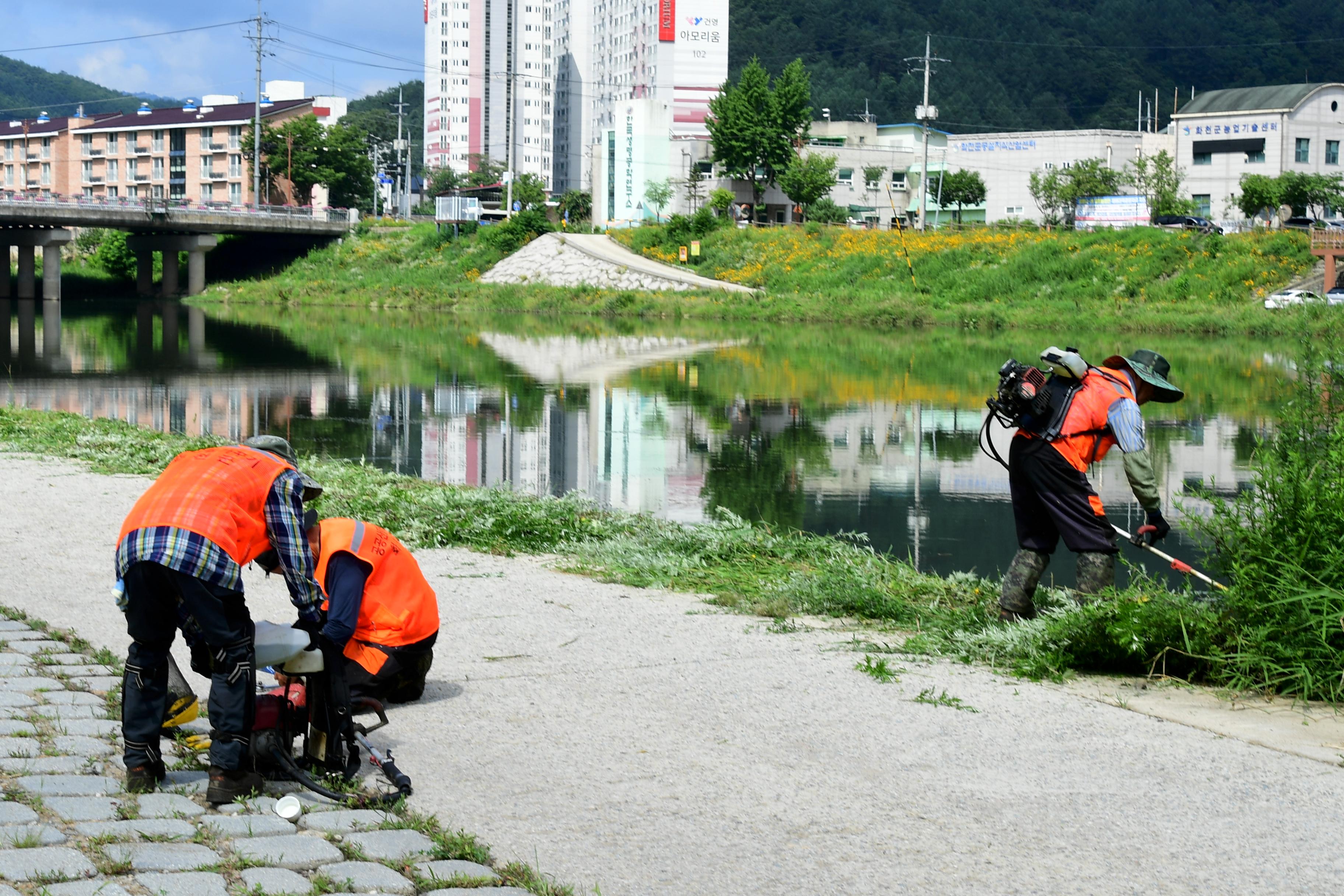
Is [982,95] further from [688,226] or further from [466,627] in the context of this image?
[466,627]

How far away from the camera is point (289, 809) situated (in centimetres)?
501

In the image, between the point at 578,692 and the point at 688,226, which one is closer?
the point at 578,692

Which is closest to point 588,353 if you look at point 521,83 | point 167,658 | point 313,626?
point 313,626

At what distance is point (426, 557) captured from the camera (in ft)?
34.5

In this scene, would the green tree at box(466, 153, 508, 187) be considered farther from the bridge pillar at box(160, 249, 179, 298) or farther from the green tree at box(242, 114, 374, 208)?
the bridge pillar at box(160, 249, 179, 298)

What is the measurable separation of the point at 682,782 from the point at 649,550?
17.0ft

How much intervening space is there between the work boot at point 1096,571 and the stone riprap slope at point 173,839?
14.8 feet

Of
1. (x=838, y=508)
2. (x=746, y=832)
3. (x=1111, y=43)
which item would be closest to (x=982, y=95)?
(x=1111, y=43)

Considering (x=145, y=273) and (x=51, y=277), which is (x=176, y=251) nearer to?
(x=145, y=273)

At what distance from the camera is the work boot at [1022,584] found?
321 inches

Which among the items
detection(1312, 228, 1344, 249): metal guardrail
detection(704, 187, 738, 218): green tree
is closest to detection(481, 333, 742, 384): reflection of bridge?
detection(1312, 228, 1344, 249): metal guardrail

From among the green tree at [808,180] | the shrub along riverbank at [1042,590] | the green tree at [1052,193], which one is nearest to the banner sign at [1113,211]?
the green tree at [1052,193]

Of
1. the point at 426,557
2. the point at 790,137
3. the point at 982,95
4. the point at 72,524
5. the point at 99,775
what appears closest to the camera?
the point at 99,775

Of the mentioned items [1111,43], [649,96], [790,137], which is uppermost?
[1111,43]
